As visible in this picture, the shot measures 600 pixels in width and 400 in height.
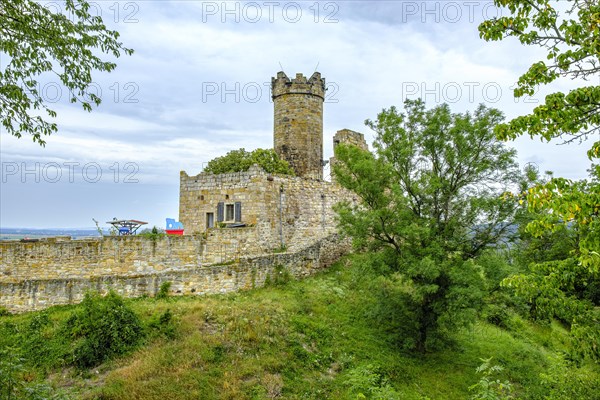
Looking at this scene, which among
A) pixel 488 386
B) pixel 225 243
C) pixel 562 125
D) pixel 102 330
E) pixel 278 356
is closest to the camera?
pixel 562 125

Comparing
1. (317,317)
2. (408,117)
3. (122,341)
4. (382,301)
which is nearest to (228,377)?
(122,341)

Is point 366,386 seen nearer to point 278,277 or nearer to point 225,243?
point 278,277

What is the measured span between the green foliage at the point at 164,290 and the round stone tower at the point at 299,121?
12600mm

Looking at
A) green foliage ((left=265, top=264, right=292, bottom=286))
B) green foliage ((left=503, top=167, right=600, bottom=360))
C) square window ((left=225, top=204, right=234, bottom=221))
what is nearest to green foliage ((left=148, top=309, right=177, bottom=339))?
green foliage ((left=265, top=264, right=292, bottom=286))

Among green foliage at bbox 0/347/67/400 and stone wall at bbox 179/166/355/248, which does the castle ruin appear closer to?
stone wall at bbox 179/166/355/248

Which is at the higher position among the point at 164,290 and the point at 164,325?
the point at 164,290

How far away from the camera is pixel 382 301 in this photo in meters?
15.3

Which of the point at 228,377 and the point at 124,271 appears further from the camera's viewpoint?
the point at 124,271

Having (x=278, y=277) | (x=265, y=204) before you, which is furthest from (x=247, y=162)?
(x=278, y=277)

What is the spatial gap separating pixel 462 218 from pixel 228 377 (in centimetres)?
916

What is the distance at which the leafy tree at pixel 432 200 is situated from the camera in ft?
45.8

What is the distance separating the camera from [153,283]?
1650 cm

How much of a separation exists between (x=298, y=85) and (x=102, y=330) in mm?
18898

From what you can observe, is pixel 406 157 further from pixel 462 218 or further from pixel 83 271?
pixel 83 271
